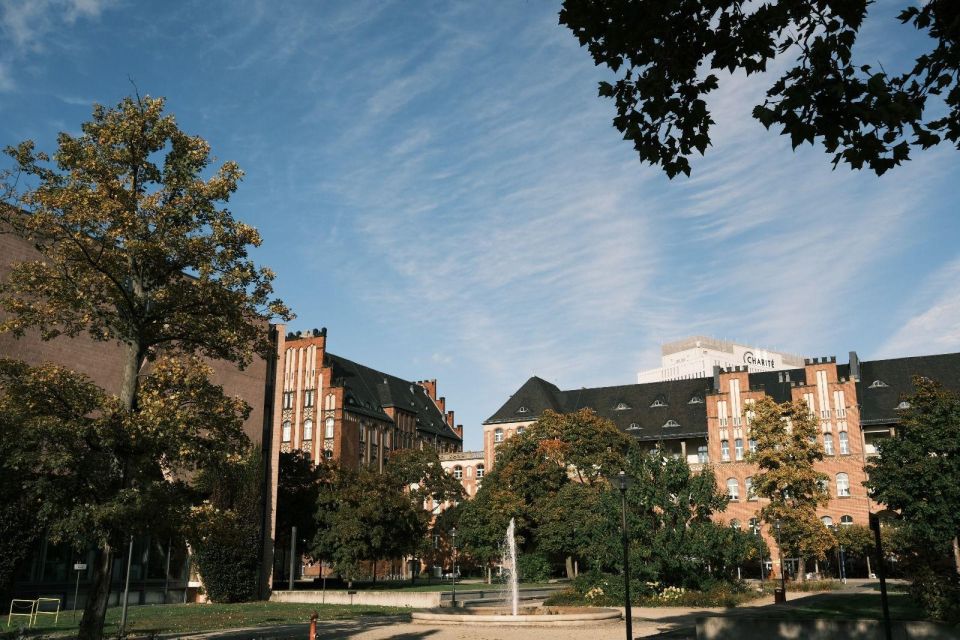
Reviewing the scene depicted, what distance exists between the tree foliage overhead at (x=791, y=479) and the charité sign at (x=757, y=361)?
13283 centimetres

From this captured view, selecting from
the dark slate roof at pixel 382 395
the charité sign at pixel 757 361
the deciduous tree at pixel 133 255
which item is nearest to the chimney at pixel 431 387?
the dark slate roof at pixel 382 395

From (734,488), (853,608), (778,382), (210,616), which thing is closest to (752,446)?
(734,488)

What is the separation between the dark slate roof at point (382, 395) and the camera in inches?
3162

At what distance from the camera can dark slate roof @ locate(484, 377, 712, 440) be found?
77.1m

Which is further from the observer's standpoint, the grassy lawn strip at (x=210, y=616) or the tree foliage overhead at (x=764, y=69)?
the grassy lawn strip at (x=210, y=616)

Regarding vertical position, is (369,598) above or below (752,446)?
below

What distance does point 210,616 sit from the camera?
98.2 ft

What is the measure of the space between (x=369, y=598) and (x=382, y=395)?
161 ft

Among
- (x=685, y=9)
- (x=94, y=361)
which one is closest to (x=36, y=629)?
(x=94, y=361)

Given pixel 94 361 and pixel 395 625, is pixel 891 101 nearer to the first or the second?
pixel 395 625

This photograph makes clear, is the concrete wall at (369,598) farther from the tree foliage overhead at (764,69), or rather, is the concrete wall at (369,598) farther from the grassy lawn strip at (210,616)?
the tree foliage overhead at (764,69)

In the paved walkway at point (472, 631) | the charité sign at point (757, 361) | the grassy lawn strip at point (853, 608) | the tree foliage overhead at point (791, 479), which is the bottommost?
the paved walkway at point (472, 631)

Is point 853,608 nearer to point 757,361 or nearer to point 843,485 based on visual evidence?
point 843,485

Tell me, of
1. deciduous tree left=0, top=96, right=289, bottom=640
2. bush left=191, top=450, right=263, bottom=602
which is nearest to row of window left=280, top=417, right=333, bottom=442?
bush left=191, top=450, right=263, bottom=602
